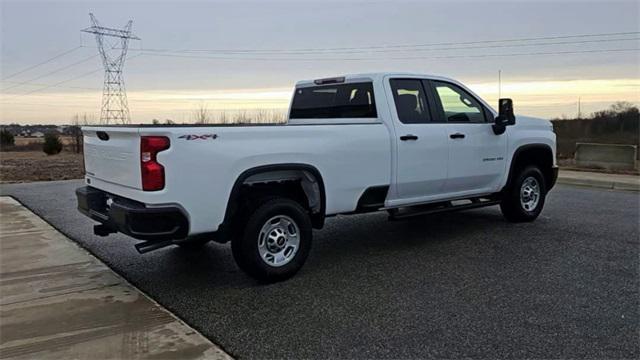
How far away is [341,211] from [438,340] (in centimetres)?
206

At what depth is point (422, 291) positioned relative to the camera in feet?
16.3

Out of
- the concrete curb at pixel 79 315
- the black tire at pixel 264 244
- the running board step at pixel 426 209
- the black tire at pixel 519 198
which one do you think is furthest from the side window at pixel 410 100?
the concrete curb at pixel 79 315

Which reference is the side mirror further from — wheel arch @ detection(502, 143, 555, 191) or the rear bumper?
the rear bumper

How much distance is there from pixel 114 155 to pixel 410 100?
134 inches

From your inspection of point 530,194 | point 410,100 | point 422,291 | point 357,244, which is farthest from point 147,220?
point 530,194

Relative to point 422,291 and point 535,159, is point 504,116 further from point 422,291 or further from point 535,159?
point 422,291

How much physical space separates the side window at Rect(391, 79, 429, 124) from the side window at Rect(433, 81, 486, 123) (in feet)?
1.04

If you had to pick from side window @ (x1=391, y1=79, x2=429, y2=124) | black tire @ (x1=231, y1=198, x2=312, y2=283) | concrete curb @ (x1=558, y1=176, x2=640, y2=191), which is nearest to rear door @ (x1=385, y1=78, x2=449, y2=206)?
side window @ (x1=391, y1=79, x2=429, y2=124)

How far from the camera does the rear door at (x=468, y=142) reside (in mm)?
6711

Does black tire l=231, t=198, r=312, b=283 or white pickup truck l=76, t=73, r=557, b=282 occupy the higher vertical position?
white pickup truck l=76, t=73, r=557, b=282

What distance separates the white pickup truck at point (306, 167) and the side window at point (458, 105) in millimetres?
16

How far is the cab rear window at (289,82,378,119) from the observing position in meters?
6.30

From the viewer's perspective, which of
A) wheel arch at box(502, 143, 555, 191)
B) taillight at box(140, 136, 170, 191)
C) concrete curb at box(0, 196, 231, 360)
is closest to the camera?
concrete curb at box(0, 196, 231, 360)

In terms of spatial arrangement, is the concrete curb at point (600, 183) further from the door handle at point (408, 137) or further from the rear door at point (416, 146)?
the door handle at point (408, 137)
